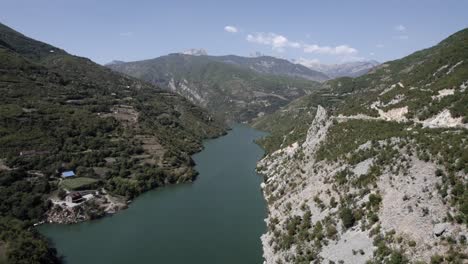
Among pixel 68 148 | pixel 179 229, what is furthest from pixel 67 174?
pixel 179 229

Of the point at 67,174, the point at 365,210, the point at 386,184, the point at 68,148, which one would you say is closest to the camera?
the point at 365,210

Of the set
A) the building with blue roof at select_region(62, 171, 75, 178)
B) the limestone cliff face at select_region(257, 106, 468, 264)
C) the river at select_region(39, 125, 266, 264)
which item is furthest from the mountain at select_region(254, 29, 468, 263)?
the building with blue roof at select_region(62, 171, 75, 178)

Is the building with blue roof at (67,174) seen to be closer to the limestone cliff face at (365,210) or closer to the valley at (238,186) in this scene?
the valley at (238,186)

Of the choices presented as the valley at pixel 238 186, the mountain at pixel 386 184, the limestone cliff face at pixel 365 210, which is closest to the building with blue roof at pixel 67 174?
the valley at pixel 238 186

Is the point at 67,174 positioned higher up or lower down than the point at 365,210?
lower down

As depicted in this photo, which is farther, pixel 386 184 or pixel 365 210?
pixel 386 184

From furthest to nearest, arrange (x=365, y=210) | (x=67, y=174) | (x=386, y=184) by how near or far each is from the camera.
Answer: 1. (x=67, y=174)
2. (x=386, y=184)
3. (x=365, y=210)

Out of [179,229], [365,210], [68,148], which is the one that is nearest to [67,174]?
[68,148]

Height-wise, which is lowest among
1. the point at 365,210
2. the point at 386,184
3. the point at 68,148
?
the point at 68,148

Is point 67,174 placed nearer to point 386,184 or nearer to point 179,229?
point 179,229
